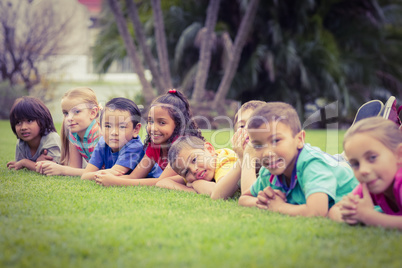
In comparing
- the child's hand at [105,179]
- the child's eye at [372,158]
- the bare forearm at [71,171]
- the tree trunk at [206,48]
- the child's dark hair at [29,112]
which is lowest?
the bare forearm at [71,171]

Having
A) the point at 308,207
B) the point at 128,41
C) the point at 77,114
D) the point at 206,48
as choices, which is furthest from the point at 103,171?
the point at 206,48

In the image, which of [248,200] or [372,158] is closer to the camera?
[372,158]

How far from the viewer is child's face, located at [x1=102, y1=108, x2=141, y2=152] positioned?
173 inches

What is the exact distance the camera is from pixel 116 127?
441 cm

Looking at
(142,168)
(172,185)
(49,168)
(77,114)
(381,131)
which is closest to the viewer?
(381,131)

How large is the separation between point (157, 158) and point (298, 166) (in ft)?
6.36

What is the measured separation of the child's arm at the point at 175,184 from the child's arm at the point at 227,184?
440mm

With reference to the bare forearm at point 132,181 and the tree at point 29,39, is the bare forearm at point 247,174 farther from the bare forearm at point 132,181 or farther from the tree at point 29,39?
the tree at point 29,39

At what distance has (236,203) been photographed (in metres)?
3.47

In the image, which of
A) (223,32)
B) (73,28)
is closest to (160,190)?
(223,32)

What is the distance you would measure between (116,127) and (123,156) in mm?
294

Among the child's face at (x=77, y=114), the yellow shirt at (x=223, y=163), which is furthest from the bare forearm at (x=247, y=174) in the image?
the child's face at (x=77, y=114)

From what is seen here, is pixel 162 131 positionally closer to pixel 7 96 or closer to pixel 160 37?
pixel 160 37

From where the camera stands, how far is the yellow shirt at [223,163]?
400 centimetres
